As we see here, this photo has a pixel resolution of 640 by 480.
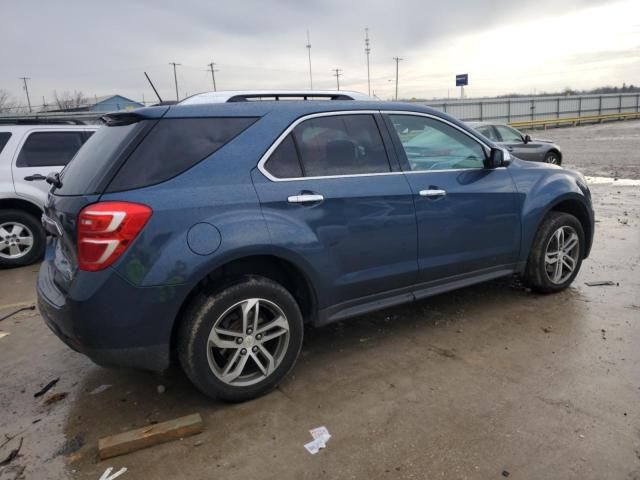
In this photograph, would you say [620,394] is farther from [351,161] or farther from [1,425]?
[1,425]

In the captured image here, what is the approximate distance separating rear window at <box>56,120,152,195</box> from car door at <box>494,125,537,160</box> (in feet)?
38.7

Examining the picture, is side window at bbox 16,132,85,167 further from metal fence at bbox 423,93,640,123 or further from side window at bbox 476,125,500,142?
metal fence at bbox 423,93,640,123

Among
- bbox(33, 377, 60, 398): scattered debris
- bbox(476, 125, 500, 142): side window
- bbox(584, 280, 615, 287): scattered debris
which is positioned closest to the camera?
bbox(33, 377, 60, 398): scattered debris

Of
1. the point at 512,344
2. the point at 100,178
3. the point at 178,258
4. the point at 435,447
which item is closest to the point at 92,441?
the point at 178,258

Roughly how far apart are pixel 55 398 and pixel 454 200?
121 inches

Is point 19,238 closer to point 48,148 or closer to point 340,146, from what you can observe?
point 48,148

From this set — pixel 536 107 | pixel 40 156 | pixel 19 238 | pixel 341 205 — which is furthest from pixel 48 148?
pixel 536 107

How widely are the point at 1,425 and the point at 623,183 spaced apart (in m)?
13.0

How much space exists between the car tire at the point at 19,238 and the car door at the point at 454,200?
5.12 meters

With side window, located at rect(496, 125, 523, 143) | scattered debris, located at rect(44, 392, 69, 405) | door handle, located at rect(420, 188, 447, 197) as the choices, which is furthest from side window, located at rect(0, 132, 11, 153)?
side window, located at rect(496, 125, 523, 143)

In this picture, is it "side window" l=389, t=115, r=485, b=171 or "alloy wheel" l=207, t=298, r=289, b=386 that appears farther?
"side window" l=389, t=115, r=485, b=171

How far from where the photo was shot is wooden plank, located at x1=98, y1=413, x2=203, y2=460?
264cm

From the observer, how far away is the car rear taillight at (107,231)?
2.60m

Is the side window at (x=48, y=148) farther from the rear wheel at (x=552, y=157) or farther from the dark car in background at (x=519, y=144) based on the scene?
the rear wheel at (x=552, y=157)
